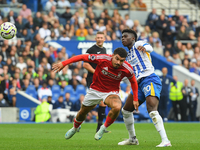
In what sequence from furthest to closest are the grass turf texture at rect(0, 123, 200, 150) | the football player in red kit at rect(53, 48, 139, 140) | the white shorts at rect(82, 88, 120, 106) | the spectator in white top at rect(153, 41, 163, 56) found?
1. the spectator in white top at rect(153, 41, 163, 56)
2. the white shorts at rect(82, 88, 120, 106)
3. the football player in red kit at rect(53, 48, 139, 140)
4. the grass turf texture at rect(0, 123, 200, 150)

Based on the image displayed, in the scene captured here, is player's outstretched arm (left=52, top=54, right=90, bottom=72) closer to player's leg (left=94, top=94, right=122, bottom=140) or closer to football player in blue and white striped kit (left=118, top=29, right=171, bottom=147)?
player's leg (left=94, top=94, right=122, bottom=140)

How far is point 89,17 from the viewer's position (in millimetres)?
22625

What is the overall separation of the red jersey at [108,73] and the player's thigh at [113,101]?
17 centimetres

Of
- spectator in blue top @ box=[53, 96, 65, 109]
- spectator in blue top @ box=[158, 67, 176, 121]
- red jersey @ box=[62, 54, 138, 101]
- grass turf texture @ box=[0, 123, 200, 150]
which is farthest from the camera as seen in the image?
spectator in blue top @ box=[158, 67, 176, 121]

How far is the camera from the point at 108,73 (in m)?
7.70

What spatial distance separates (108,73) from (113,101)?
0.54 metres

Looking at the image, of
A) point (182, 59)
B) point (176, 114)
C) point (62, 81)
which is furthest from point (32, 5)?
point (176, 114)

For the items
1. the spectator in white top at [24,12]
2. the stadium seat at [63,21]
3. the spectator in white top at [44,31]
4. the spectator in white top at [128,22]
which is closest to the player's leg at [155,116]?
the spectator in white top at [44,31]

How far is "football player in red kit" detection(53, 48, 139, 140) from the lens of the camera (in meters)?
7.46

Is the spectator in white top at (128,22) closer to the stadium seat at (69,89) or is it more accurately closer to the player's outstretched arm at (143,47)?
the stadium seat at (69,89)

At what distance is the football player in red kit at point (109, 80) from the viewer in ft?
24.5

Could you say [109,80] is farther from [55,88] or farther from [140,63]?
[55,88]

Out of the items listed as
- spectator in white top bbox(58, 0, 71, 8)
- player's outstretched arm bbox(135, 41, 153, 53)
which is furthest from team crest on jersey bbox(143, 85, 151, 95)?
spectator in white top bbox(58, 0, 71, 8)

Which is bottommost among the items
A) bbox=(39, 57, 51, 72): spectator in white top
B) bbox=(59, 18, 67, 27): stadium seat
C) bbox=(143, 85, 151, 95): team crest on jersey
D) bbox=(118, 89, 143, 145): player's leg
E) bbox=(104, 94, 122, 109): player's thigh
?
bbox=(39, 57, 51, 72): spectator in white top
